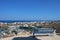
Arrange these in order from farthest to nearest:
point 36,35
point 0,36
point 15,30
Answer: point 15,30 → point 36,35 → point 0,36

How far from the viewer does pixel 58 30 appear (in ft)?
14.0

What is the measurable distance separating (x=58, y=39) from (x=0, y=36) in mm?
1398

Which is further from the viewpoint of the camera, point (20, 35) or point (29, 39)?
point (20, 35)

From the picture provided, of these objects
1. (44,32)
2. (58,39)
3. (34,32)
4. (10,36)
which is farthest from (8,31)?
(58,39)

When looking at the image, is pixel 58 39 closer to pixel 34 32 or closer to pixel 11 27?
pixel 34 32

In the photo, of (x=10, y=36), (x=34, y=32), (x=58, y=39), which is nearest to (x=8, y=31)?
(x=10, y=36)

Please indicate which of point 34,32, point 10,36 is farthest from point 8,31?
point 34,32

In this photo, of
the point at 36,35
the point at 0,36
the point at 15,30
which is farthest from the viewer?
the point at 15,30

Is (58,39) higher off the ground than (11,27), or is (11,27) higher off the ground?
(11,27)

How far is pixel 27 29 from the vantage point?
4.23 metres

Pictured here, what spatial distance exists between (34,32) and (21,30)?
0.45 m

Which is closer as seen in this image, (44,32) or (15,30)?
(44,32)

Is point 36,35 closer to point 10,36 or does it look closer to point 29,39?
point 29,39

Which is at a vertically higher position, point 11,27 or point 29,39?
point 11,27
